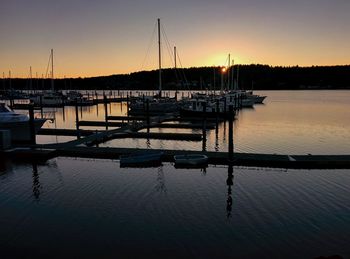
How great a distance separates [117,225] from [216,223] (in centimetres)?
403

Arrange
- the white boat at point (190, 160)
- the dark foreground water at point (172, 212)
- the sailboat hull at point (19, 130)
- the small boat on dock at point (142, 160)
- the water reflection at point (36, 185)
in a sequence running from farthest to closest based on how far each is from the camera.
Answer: the sailboat hull at point (19, 130) → the small boat on dock at point (142, 160) → the white boat at point (190, 160) → the water reflection at point (36, 185) → the dark foreground water at point (172, 212)

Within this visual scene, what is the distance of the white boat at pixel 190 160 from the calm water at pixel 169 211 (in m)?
0.62

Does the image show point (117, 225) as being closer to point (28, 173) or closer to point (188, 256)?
point (188, 256)

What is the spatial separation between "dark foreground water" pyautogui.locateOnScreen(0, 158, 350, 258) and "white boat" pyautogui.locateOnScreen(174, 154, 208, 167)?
63 centimetres

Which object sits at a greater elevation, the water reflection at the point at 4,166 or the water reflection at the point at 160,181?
the water reflection at the point at 4,166

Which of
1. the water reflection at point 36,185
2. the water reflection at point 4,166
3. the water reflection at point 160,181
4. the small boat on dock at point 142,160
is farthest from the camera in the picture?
the small boat on dock at point 142,160

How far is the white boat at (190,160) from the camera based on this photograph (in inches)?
890

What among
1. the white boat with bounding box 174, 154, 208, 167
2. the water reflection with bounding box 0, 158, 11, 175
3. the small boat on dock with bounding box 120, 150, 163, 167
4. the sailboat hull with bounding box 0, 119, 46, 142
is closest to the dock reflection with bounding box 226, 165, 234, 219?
the white boat with bounding box 174, 154, 208, 167

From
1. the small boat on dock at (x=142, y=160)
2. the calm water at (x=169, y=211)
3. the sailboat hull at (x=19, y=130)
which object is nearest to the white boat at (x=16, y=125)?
the sailboat hull at (x=19, y=130)

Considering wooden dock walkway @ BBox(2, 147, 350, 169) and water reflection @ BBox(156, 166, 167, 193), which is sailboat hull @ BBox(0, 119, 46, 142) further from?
water reflection @ BBox(156, 166, 167, 193)

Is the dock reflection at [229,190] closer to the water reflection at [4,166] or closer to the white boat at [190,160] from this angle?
the white boat at [190,160]

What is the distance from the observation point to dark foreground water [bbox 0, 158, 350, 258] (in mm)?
12188


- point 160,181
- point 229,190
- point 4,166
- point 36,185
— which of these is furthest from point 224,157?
point 4,166

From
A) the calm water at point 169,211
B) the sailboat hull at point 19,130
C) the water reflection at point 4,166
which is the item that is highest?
the sailboat hull at point 19,130
